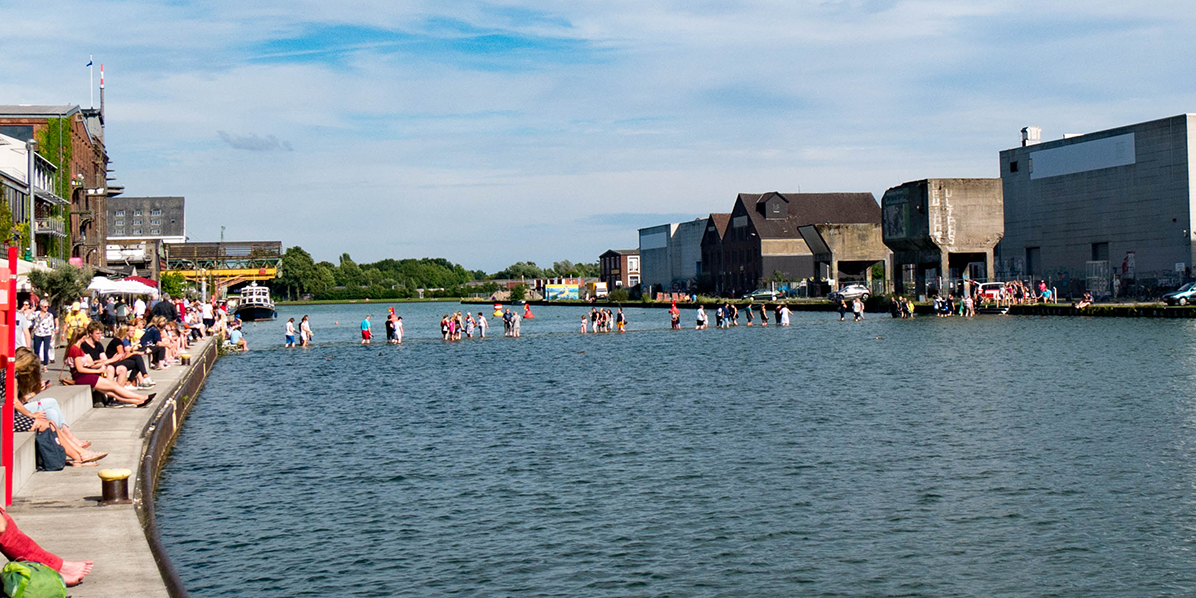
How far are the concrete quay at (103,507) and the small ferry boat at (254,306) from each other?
9176cm

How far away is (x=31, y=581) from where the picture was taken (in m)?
8.73

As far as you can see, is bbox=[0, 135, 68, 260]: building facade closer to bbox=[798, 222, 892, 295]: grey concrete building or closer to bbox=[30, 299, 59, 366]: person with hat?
bbox=[30, 299, 59, 366]: person with hat

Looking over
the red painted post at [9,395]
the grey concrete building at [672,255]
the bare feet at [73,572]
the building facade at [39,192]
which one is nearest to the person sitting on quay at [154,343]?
the red painted post at [9,395]

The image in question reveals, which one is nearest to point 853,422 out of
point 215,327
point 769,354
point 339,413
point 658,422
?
point 658,422

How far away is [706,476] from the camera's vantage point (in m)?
17.7

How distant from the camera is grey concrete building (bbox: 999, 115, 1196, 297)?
7300 centimetres

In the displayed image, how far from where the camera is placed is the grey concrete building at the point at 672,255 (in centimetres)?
14962

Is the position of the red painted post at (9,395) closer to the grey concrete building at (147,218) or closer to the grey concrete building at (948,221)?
the grey concrete building at (948,221)

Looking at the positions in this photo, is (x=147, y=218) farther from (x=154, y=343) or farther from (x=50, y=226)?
(x=154, y=343)

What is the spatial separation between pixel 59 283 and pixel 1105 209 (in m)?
68.5

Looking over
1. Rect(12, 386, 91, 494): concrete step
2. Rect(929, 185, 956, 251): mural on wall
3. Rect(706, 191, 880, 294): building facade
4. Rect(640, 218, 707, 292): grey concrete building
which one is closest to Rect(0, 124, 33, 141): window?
Rect(12, 386, 91, 494): concrete step

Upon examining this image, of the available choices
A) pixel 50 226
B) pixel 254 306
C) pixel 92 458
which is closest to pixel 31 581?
pixel 92 458

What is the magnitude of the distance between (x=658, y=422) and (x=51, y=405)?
505 inches

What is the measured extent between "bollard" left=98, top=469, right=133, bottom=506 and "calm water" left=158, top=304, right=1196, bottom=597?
98 cm
